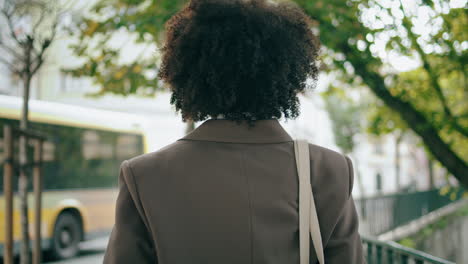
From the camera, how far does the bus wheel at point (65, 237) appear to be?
9.94 m

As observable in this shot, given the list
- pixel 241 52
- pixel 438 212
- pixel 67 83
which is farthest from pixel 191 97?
pixel 67 83

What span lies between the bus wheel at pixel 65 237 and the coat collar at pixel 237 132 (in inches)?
366

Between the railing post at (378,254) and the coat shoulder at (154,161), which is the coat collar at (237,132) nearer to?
the coat shoulder at (154,161)

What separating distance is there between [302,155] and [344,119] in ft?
68.1

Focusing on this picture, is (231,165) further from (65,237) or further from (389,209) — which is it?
(389,209)

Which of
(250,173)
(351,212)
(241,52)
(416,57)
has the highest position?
(416,57)

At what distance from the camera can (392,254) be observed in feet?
13.9

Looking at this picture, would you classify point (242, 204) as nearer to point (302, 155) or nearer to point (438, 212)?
point (302, 155)

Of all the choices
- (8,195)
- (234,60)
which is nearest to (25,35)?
(8,195)

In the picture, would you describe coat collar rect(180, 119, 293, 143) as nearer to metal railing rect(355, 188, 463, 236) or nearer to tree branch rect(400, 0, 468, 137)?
tree branch rect(400, 0, 468, 137)

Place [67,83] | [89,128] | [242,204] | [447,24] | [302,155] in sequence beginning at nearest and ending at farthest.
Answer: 1. [242,204]
2. [302,155]
3. [447,24]
4. [89,128]
5. [67,83]

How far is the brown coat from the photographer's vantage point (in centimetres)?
142

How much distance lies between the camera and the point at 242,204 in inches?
56.6

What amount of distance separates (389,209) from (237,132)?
446 inches
